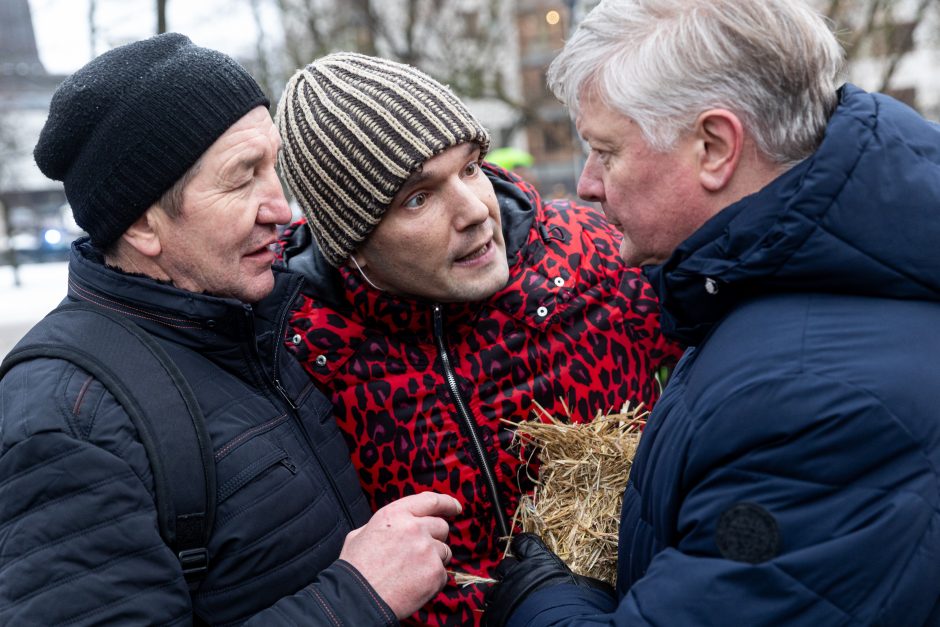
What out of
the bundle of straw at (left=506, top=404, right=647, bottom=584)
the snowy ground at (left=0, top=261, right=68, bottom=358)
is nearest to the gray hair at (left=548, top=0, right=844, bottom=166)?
the bundle of straw at (left=506, top=404, right=647, bottom=584)

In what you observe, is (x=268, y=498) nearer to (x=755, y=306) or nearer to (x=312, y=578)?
(x=312, y=578)

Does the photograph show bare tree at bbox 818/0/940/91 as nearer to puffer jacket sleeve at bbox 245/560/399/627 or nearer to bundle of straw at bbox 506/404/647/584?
bundle of straw at bbox 506/404/647/584

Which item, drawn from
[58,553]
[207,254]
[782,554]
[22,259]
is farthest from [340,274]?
[22,259]

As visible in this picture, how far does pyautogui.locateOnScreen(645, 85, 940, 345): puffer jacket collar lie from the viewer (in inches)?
59.0

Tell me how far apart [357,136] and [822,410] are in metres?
1.47

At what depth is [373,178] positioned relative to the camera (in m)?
2.44

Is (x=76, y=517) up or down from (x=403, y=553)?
up

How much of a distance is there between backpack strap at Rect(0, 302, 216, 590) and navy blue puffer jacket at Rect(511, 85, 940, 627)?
0.90 m

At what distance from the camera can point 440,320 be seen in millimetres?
2553

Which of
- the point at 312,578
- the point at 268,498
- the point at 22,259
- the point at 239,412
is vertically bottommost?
the point at 22,259

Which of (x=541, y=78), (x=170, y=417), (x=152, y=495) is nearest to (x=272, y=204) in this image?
(x=170, y=417)

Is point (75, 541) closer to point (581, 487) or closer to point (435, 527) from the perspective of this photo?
point (435, 527)

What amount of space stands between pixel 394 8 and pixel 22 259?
20.8 meters

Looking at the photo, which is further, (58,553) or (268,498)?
(268,498)
